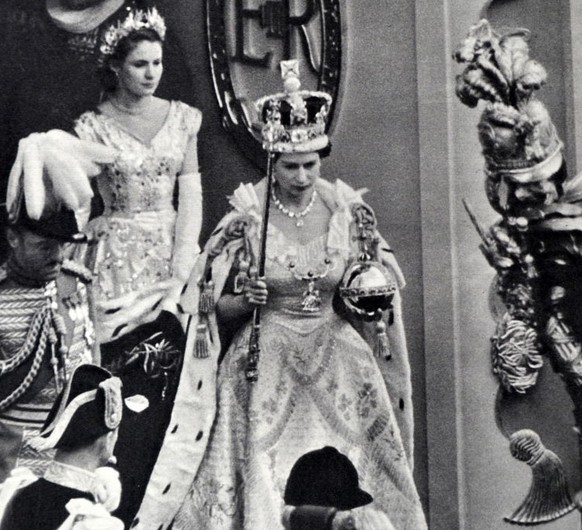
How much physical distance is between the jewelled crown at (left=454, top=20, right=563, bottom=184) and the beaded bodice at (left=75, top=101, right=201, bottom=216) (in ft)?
4.93

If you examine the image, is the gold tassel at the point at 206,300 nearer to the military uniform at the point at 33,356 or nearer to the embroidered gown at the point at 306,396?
the embroidered gown at the point at 306,396

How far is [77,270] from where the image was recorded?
6859 mm

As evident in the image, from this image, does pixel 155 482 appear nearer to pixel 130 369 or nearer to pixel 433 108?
pixel 130 369

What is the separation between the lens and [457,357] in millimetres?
7609

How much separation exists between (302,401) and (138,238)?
1.11m

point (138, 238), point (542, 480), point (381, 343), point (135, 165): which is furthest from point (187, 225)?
point (542, 480)

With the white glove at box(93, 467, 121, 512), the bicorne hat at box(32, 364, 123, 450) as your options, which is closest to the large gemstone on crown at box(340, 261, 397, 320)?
the bicorne hat at box(32, 364, 123, 450)

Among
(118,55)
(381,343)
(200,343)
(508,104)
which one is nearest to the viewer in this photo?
(118,55)

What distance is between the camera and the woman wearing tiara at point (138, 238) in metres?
6.90

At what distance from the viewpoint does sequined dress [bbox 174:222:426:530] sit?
276 inches

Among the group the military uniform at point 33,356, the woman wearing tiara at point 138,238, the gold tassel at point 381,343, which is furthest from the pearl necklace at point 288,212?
the military uniform at point 33,356

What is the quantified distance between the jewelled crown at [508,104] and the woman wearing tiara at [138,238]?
1.51m

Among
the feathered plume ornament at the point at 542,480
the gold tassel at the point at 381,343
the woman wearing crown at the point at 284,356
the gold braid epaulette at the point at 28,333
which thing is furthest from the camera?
the feathered plume ornament at the point at 542,480

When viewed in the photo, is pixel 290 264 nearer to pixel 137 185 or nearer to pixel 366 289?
pixel 366 289
